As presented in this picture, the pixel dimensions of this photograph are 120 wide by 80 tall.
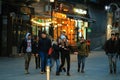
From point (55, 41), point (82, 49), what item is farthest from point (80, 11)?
point (55, 41)

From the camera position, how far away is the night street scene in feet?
69.3

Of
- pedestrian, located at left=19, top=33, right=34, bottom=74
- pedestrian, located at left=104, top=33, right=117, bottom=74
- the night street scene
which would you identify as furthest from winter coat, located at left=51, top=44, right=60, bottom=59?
pedestrian, located at left=104, top=33, right=117, bottom=74

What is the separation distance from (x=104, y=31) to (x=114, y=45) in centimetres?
3863

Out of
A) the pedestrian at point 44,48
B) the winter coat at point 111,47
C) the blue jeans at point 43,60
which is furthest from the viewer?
the winter coat at point 111,47

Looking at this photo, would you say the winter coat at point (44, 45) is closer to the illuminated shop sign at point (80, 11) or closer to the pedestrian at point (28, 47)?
the pedestrian at point (28, 47)

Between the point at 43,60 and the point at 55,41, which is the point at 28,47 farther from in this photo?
the point at 55,41

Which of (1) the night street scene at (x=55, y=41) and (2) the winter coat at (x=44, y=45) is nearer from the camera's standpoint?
(1) the night street scene at (x=55, y=41)

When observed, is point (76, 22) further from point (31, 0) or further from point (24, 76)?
point (24, 76)

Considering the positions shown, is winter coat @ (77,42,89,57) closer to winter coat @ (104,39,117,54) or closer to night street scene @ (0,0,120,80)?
night street scene @ (0,0,120,80)

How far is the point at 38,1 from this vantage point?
130ft

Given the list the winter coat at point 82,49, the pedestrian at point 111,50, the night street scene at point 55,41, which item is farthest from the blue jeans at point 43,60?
the pedestrian at point 111,50

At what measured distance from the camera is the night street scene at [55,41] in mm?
21125

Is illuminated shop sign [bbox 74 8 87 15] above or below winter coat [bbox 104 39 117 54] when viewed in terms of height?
above

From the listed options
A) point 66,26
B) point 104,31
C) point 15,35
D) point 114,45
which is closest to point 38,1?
point 15,35
